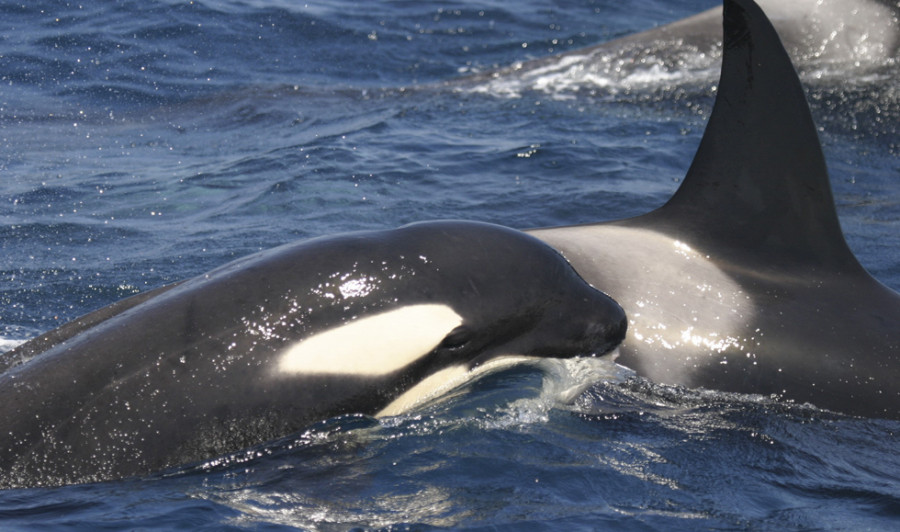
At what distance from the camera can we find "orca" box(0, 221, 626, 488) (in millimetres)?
5129

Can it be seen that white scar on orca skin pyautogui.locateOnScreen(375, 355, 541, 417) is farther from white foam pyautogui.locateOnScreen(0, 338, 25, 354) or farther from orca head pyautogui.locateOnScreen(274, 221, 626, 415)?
white foam pyautogui.locateOnScreen(0, 338, 25, 354)

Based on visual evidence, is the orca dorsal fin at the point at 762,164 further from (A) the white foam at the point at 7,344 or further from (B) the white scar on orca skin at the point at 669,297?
(A) the white foam at the point at 7,344

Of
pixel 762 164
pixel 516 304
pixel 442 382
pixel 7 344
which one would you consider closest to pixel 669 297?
pixel 762 164

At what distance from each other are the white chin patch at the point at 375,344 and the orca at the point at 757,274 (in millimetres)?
1458

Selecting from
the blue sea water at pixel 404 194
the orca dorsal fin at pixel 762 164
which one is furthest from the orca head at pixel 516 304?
the orca dorsal fin at pixel 762 164

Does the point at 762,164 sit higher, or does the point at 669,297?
the point at 762,164

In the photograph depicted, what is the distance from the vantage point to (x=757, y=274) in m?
7.11

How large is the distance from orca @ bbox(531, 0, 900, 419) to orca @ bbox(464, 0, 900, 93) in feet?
31.3

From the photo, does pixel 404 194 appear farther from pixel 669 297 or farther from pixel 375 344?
pixel 375 344

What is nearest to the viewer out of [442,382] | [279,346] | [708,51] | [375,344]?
[279,346]

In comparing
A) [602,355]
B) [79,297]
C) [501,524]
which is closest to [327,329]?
[501,524]

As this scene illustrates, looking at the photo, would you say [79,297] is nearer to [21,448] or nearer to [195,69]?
[21,448]

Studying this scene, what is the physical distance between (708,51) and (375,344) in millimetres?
13153

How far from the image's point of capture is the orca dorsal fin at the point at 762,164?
6.92 meters
